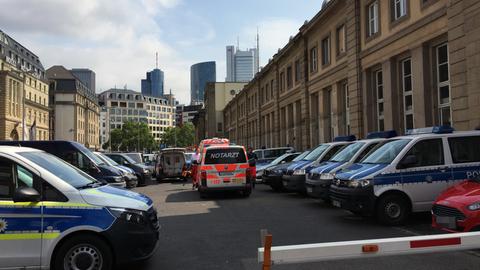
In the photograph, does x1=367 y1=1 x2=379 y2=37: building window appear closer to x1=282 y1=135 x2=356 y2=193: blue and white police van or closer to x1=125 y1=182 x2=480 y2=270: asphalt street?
x1=282 y1=135 x2=356 y2=193: blue and white police van

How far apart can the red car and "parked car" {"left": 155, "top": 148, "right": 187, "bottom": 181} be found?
72.0 feet

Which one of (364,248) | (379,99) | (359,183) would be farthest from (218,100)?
(364,248)

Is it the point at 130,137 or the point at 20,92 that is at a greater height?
the point at 20,92

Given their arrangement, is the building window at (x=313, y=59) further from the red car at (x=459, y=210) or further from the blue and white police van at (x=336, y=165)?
the red car at (x=459, y=210)

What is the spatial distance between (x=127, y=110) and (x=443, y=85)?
526 ft

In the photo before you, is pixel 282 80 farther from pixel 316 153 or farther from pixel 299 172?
pixel 299 172

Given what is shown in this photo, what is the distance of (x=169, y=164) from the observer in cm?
2891

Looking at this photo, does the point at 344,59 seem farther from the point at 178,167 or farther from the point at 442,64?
the point at 178,167

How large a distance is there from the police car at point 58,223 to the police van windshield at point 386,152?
235 inches

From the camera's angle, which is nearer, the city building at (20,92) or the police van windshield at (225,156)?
the police van windshield at (225,156)

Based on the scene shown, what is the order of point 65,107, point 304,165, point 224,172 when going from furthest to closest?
point 65,107 → point 224,172 → point 304,165

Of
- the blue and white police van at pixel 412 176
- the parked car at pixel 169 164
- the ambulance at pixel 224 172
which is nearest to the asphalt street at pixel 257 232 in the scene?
the blue and white police van at pixel 412 176

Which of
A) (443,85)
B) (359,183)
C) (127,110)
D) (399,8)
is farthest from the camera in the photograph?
(127,110)

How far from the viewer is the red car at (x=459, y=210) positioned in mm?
6938
